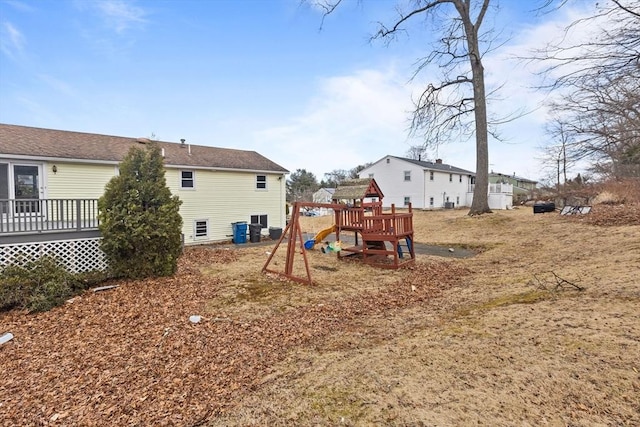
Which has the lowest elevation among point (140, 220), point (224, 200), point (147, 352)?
point (147, 352)

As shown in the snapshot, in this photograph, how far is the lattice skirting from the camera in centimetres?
698

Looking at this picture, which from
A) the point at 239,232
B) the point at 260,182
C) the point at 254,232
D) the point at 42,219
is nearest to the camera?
the point at 42,219

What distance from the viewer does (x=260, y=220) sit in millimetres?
17031

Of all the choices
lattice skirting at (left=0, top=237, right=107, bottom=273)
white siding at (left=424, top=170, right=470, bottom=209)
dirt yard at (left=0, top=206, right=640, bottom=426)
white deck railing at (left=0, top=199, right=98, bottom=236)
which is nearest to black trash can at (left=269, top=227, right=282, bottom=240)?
white deck railing at (left=0, top=199, right=98, bottom=236)

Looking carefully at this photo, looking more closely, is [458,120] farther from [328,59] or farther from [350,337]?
[350,337]

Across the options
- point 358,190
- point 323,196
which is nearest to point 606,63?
point 358,190

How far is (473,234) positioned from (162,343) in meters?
13.5

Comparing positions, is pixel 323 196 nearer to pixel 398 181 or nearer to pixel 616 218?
pixel 398 181

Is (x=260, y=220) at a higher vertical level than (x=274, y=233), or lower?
higher

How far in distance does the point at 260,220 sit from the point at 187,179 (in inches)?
169

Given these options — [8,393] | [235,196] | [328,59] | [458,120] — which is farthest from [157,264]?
[458,120]

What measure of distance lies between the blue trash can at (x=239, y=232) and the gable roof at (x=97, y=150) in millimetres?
2885

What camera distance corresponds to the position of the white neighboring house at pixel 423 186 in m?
32.1

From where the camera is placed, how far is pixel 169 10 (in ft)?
37.1
